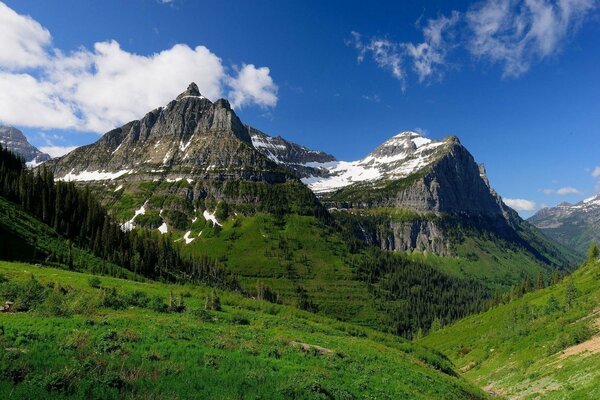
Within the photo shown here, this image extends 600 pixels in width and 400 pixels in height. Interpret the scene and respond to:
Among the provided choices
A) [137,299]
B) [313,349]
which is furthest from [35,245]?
[313,349]

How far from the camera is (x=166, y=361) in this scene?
21.7m

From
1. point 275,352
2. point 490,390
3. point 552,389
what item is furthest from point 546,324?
point 275,352

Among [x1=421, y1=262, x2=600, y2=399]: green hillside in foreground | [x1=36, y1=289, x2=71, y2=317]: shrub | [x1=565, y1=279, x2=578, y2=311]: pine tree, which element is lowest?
[x1=421, y1=262, x2=600, y2=399]: green hillside in foreground

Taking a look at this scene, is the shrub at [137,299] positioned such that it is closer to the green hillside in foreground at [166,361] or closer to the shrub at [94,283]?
the green hillside in foreground at [166,361]

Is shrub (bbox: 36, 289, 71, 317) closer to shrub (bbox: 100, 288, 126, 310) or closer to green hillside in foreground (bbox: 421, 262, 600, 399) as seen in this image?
shrub (bbox: 100, 288, 126, 310)

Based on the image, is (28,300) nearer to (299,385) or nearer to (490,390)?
(299,385)

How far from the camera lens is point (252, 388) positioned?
20.0 m

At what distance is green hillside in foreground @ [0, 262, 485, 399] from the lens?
56.0ft

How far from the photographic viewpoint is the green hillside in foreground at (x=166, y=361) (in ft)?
56.0

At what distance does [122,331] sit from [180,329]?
6.25 meters

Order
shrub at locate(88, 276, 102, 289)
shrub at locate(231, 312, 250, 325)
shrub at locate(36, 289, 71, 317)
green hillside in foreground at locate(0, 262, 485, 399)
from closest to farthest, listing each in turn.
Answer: green hillside in foreground at locate(0, 262, 485, 399)
shrub at locate(36, 289, 71, 317)
shrub at locate(231, 312, 250, 325)
shrub at locate(88, 276, 102, 289)

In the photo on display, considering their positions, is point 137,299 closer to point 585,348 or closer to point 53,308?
point 53,308

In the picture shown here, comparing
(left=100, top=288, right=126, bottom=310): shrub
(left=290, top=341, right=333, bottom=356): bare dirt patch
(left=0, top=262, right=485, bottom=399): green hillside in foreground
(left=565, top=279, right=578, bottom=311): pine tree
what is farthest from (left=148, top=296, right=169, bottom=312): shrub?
(left=565, top=279, right=578, bottom=311): pine tree

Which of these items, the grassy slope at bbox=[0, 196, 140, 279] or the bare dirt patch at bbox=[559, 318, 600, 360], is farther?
the grassy slope at bbox=[0, 196, 140, 279]
